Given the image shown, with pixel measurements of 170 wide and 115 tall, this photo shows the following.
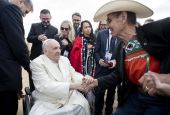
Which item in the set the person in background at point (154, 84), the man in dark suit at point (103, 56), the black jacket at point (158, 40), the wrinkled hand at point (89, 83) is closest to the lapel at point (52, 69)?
the wrinkled hand at point (89, 83)

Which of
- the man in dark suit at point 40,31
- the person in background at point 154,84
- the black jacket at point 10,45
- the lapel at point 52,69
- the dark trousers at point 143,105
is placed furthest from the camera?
the man in dark suit at point 40,31

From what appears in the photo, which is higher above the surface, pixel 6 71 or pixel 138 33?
pixel 138 33

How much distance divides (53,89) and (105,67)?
1.57m

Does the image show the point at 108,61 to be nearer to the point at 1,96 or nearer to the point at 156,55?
the point at 1,96

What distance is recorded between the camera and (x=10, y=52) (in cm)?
398

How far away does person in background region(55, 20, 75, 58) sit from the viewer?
6.35 metres

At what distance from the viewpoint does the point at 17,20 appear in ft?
12.9

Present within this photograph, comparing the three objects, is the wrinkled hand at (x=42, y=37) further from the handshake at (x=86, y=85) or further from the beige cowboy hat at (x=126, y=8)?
the beige cowboy hat at (x=126, y=8)

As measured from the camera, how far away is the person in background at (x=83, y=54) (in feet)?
20.3

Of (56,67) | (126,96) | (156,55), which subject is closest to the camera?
(156,55)

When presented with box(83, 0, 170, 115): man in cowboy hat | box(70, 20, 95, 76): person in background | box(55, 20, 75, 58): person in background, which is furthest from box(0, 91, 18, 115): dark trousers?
box(55, 20, 75, 58): person in background

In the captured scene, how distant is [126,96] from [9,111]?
4.95ft

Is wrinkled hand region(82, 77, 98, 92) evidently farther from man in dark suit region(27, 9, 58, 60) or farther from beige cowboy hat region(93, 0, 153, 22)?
man in dark suit region(27, 9, 58, 60)

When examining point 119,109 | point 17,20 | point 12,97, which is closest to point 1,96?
point 12,97
